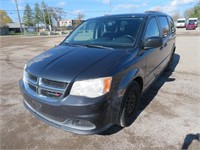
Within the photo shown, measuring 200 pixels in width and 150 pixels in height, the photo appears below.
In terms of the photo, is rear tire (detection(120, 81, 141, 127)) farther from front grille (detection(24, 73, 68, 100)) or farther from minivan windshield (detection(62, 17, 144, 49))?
front grille (detection(24, 73, 68, 100))

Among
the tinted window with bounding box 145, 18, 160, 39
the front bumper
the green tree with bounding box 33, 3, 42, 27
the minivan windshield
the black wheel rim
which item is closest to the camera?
the front bumper

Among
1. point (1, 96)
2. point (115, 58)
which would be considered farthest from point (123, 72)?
point (1, 96)

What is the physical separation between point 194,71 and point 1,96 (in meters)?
6.03

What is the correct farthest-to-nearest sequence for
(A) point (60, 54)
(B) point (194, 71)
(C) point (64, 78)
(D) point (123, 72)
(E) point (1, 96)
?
(B) point (194, 71)
(E) point (1, 96)
(A) point (60, 54)
(D) point (123, 72)
(C) point (64, 78)

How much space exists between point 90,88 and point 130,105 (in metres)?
1.06

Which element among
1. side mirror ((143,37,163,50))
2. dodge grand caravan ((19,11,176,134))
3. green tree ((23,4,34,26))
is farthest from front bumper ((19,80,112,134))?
green tree ((23,4,34,26))

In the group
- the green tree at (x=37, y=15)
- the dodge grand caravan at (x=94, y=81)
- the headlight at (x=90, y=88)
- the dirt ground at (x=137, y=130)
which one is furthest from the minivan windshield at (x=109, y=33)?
the green tree at (x=37, y=15)

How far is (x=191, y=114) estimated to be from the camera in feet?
11.3

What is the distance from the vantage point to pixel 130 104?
3.04 m

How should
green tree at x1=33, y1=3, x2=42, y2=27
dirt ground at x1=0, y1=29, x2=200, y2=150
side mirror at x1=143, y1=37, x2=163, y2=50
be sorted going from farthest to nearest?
green tree at x1=33, y1=3, x2=42, y2=27 < side mirror at x1=143, y1=37, x2=163, y2=50 < dirt ground at x1=0, y1=29, x2=200, y2=150

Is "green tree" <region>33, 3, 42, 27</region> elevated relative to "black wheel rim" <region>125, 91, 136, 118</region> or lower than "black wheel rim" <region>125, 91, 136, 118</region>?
elevated

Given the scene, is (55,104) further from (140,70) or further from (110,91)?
(140,70)

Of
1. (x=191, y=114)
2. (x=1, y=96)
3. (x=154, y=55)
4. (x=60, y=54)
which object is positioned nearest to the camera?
(x=60, y=54)

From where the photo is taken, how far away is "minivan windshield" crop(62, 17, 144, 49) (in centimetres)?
325
